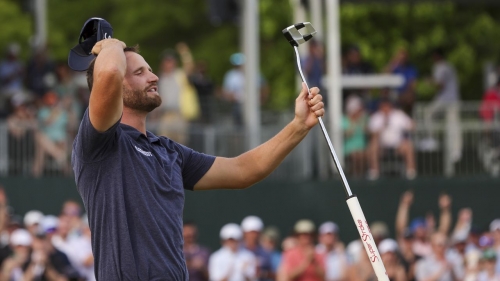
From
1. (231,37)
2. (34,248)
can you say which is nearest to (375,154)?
(34,248)

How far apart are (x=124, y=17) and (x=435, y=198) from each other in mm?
19470

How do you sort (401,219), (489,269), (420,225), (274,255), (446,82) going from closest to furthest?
(489,269) < (274,255) < (420,225) < (401,219) < (446,82)

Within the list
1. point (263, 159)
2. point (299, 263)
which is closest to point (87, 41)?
point (263, 159)

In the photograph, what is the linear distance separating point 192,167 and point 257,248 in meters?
8.47

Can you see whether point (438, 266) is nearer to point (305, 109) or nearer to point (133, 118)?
point (305, 109)

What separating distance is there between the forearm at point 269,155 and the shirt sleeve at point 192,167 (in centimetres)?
20

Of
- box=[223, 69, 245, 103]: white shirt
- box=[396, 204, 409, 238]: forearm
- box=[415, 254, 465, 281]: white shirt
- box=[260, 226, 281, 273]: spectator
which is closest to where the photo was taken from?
box=[415, 254, 465, 281]: white shirt

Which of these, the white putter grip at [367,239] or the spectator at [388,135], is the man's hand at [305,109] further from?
the spectator at [388,135]

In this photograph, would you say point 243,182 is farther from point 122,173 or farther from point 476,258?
point 476,258

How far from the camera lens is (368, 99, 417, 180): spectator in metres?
16.8

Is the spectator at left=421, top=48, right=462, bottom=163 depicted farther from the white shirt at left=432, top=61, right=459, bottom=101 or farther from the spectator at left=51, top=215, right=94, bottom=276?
the spectator at left=51, top=215, right=94, bottom=276

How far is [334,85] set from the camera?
17344 mm

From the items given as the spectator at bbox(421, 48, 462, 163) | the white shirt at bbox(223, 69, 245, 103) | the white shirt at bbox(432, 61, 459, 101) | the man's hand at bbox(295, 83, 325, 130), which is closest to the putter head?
the man's hand at bbox(295, 83, 325, 130)

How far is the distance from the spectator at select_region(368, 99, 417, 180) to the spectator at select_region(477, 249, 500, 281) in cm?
394
